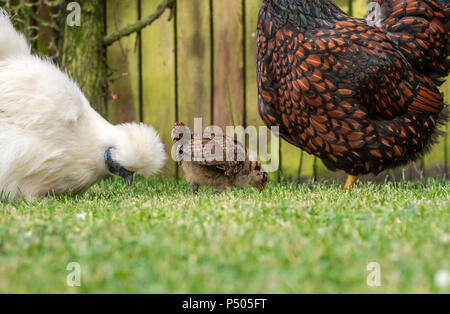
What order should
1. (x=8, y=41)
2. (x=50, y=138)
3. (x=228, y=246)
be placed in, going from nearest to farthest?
(x=228, y=246) → (x=50, y=138) → (x=8, y=41)

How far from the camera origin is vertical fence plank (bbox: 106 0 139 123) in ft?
14.6

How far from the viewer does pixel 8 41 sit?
309 cm

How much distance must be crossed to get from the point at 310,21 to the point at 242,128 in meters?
1.45

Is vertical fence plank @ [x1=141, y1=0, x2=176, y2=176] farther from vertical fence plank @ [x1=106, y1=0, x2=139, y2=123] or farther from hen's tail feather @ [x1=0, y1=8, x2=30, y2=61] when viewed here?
hen's tail feather @ [x1=0, y1=8, x2=30, y2=61]

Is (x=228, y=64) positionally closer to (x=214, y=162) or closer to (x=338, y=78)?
(x=214, y=162)

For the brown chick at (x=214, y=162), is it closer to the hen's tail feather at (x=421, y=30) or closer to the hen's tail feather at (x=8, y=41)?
the hen's tail feather at (x=8, y=41)

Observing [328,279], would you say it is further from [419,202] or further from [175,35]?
[175,35]

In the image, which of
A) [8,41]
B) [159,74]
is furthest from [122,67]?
[8,41]

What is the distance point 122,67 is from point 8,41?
4.82 ft

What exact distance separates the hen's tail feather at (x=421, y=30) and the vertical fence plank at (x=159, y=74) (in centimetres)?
190

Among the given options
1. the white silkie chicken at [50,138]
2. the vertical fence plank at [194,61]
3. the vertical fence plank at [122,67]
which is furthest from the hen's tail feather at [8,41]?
the vertical fence plank at [194,61]

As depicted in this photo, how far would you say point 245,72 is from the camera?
4.33 meters

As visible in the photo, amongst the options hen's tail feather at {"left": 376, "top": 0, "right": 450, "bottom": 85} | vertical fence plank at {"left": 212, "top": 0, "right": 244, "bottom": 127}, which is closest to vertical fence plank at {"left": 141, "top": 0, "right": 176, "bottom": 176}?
vertical fence plank at {"left": 212, "top": 0, "right": 244, "bottom": 127}

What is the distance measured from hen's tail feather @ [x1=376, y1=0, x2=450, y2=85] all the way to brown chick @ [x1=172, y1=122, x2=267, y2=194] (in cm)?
125
